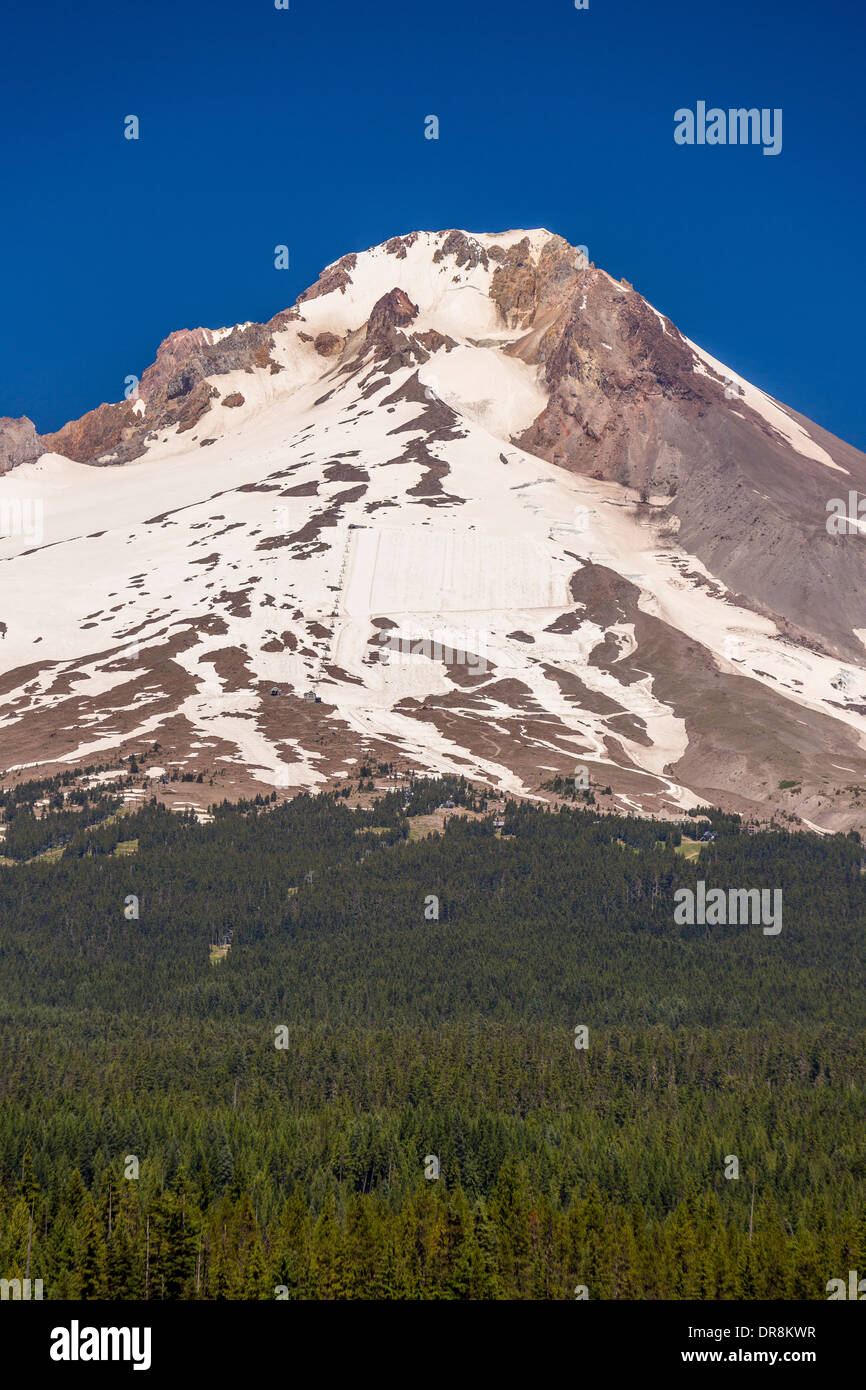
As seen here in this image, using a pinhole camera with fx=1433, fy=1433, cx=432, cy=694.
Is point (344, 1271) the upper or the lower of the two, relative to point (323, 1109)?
lower

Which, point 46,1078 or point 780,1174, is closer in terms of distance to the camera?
point 780,1174

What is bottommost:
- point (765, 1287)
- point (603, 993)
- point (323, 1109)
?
point (765, 1287)

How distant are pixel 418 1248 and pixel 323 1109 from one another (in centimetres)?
3786

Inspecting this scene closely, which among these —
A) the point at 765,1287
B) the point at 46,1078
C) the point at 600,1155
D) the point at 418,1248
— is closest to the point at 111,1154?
the point at 46,1078

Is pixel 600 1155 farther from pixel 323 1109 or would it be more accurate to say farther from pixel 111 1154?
pixel 111 1154

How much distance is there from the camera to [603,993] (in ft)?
632

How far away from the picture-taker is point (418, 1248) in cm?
10581

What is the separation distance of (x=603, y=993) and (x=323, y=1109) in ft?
199
